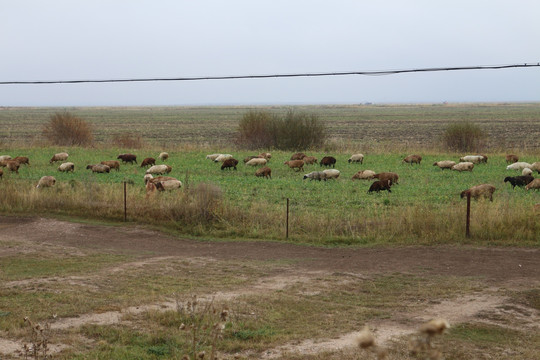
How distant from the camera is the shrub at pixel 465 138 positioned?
4344 centimetres

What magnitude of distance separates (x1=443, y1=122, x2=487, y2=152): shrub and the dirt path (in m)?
29.8

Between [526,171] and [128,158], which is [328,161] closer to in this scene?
[526,171]

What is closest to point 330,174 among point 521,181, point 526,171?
point 521,181

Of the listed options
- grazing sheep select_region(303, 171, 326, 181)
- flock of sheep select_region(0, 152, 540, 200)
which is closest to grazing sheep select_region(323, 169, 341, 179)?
flock of sheep select_region(0, 152, 540, 200)

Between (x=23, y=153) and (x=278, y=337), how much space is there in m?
Result: 36.0

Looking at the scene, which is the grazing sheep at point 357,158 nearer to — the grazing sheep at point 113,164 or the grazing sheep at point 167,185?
the grazing sheep at point 113,164

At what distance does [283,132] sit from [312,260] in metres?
32.5

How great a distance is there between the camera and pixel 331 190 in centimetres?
2403

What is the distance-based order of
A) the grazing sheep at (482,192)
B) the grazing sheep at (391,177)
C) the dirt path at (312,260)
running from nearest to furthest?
the dirt path at (312,260) → the grazing sheep at (482,192) → the grazing sheep at (391,177)

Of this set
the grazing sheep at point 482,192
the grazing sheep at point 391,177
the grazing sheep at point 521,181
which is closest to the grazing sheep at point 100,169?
the grazing sheep at point 391,177

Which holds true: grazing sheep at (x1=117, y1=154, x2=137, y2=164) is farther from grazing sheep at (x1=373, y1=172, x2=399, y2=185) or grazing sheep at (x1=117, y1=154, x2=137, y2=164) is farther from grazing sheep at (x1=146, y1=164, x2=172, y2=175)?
grazing sheep at (x1=373, y1=172, x2=399, y2=185)

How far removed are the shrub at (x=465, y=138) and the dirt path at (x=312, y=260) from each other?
2976 cm

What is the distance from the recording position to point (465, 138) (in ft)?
143

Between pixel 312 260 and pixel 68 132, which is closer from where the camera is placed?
pixel 312 260
